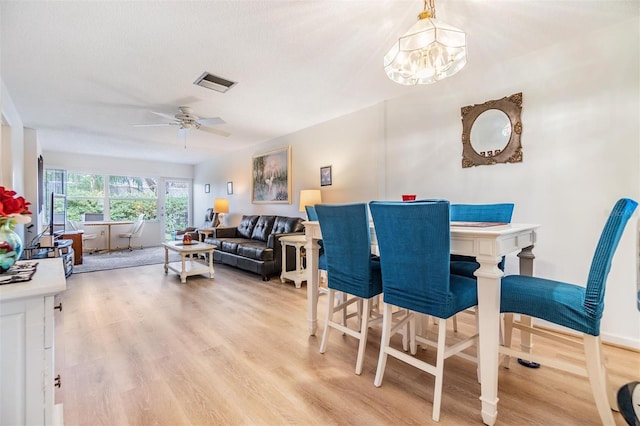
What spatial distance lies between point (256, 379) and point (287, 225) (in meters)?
3.07

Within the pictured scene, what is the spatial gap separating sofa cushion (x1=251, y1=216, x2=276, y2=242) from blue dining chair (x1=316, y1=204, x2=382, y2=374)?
313 centimetres

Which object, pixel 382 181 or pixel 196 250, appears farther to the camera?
pixel 196 250

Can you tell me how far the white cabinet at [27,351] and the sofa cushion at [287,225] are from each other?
12.0 ft

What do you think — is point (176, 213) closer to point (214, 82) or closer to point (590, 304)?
point (214, 82)

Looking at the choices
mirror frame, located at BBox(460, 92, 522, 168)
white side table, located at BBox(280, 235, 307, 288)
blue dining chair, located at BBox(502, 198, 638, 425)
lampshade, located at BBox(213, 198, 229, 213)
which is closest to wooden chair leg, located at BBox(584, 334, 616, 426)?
blue dining chair, located at BBox(502, 198, 638, 425)

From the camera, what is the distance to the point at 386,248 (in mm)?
1714

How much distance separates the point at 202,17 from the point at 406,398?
2.73 meters

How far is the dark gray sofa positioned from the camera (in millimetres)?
4234

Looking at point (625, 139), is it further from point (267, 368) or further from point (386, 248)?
point (267, 368)

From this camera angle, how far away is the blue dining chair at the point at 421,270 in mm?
1474

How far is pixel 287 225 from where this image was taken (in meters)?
4.77

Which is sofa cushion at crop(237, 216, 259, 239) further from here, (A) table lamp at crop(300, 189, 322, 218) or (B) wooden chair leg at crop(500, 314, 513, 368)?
(B) wooden chair leg at crop(500, 314, 513, 368)

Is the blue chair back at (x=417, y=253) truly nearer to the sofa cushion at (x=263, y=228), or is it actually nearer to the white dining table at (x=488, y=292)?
the white dining table at (x=488, y=292)

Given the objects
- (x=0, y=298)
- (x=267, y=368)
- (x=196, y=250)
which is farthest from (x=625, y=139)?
(x=196, y=250)
